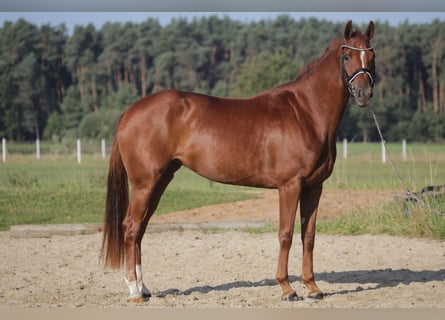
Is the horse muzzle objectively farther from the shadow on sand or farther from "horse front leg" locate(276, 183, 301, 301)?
the shadow on sand

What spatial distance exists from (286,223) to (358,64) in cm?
155

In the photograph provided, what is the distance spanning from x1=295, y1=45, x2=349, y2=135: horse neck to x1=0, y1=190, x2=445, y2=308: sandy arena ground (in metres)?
1.66

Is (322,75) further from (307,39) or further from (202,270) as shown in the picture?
(307,39)

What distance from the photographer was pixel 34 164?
85.7 feet

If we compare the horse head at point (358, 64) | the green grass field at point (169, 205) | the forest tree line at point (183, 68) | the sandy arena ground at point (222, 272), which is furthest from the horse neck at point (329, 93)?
the forest tree line at point (183, 68)

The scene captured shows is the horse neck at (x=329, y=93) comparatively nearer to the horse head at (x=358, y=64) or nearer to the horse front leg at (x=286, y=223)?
the horse head at (x=358, y=64)

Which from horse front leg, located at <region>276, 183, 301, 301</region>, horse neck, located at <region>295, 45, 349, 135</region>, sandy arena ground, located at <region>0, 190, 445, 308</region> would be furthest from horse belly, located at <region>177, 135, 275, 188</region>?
sandy arena ground, located at <region>0, 190, 445, 308</region>

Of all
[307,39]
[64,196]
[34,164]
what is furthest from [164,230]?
[307,39]

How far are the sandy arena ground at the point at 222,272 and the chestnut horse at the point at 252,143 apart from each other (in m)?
0.41

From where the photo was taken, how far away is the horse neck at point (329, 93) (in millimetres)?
5938

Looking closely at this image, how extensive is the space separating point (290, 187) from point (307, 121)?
636 mm

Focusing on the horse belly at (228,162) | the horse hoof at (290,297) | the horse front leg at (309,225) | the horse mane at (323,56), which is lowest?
the horse hoof at (290,297)

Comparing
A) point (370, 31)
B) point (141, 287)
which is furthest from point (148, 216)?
point (370, 31)

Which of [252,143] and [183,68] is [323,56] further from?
[183,68]
